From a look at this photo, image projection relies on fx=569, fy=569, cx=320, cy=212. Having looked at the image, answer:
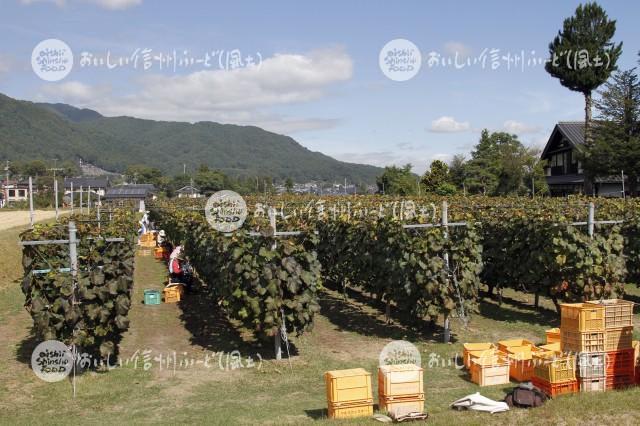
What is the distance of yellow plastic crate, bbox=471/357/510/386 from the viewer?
8.82 meters

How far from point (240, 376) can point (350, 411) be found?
121 inches

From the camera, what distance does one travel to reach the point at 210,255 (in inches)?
554

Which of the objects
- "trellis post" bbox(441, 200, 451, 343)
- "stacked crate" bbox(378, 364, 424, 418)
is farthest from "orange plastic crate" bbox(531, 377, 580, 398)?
"trellis post" bbox(441, 200, 451, 343)

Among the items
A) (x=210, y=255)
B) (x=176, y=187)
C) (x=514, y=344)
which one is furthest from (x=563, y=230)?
(x=176, y=187)

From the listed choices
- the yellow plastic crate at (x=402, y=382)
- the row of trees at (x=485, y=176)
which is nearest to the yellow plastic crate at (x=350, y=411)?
the yellow plastic crate at (x=402, y=382)

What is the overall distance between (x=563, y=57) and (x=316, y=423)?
134ft

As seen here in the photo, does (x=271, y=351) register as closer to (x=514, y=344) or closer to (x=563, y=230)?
(x=514, y=344)

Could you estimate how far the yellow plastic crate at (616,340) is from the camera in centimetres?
808

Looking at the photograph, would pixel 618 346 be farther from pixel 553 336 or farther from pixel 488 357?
pixel 553 336

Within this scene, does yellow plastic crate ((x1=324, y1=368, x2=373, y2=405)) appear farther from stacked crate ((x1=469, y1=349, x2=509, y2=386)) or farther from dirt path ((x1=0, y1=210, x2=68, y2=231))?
dirt path ((x1=0, y1=210, x2=68, y2=231))

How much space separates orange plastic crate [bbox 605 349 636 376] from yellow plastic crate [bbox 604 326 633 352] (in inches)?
2.2

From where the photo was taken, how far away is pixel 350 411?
7.22 meters

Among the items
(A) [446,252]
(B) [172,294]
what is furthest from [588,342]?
(B) [172,294]

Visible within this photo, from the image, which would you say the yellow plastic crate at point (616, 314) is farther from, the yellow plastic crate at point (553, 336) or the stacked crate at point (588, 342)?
the yellow plastic crate at point (553, 336)
